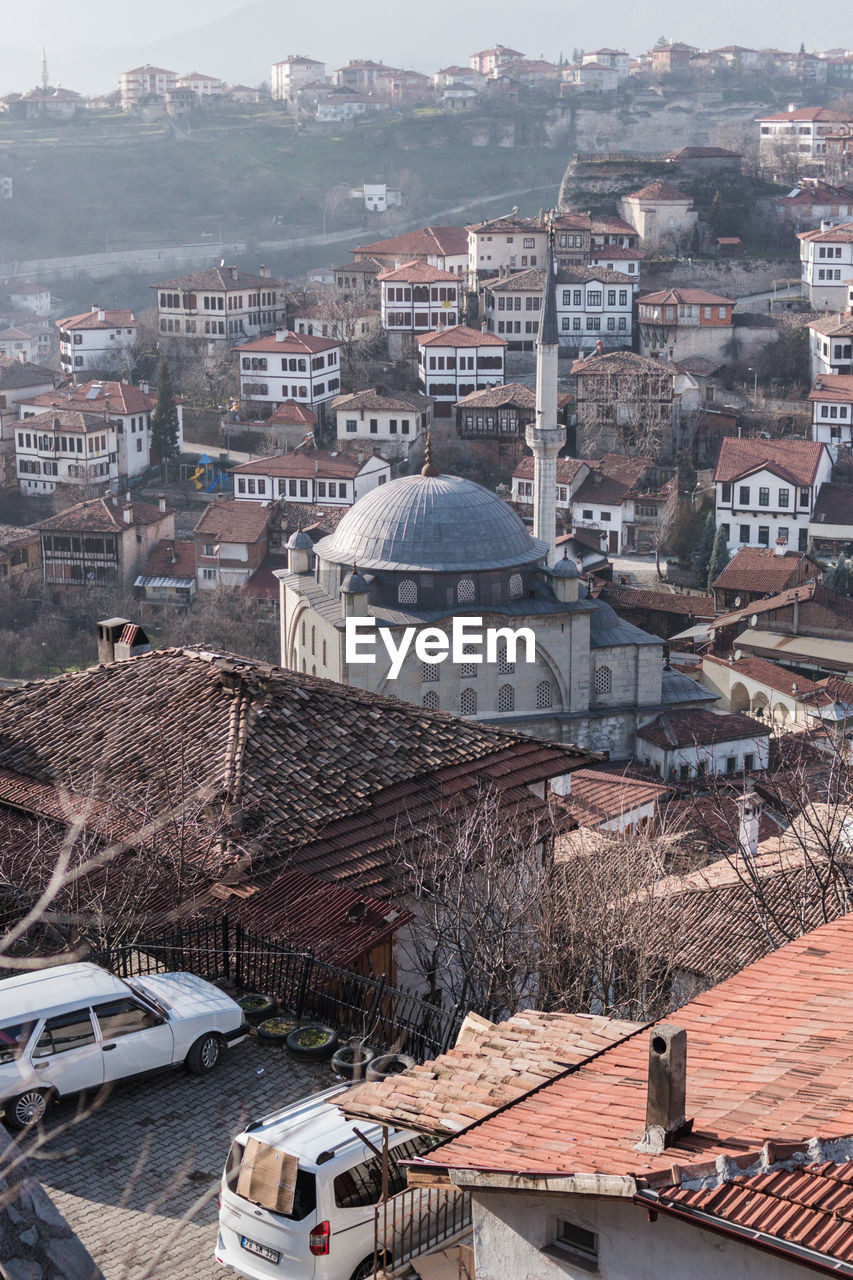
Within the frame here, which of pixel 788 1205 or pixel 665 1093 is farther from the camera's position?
pixel 665 1093

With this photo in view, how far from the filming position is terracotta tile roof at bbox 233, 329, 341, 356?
2635 inches

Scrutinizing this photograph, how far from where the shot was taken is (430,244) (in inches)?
3159

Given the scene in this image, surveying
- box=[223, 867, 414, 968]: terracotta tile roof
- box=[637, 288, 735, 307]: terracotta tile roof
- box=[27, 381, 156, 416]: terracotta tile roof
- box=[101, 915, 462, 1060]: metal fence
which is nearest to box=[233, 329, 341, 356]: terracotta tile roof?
box=[27, 381, 156, 416]: terracotta tile roof

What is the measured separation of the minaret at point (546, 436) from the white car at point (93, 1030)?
3338cm

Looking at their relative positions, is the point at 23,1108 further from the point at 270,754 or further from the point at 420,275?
the point at 420,275

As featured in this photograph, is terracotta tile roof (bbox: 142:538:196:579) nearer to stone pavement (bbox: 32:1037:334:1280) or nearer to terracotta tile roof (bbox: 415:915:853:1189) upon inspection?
stone pavement (bbox: 32:1037:334:1280)

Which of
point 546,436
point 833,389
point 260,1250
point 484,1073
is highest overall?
point 484,1073

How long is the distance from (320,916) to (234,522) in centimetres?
4541

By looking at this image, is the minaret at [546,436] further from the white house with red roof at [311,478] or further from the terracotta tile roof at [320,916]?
the terracotta tile roof at [320,916]

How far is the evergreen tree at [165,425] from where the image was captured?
65.4 m

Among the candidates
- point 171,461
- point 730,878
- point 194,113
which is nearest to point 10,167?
point 194,113

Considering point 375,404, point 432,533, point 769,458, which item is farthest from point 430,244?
point 432,533

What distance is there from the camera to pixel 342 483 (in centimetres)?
5803

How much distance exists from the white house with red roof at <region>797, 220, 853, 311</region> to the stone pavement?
226 ft
